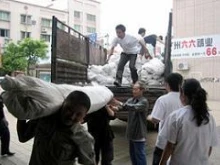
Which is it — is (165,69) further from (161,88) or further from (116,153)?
(116,153)

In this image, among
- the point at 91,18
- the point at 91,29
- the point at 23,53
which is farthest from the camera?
the point at 91,29

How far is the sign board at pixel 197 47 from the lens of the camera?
49.3ft

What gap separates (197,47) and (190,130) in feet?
44.8

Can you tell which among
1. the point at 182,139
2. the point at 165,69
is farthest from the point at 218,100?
the point at 182,139

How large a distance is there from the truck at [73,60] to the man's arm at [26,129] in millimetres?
2102

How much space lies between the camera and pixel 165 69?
738 centimetres

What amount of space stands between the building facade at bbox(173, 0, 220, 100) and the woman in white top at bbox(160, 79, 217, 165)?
12.3 meters

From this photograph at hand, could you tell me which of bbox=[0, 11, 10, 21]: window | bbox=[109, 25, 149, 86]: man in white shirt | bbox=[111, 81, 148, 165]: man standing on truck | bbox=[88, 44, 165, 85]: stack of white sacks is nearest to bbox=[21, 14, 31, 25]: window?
bbox=[0, 11, 10, 21]: window

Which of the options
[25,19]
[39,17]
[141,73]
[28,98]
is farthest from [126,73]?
[39,17]

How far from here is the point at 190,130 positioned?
2.64 m

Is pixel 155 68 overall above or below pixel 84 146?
above

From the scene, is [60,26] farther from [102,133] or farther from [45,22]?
[45,22]

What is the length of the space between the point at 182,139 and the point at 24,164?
12.0ft

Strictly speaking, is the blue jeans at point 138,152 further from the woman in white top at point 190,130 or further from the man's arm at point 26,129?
the man's arm at point 26,129
